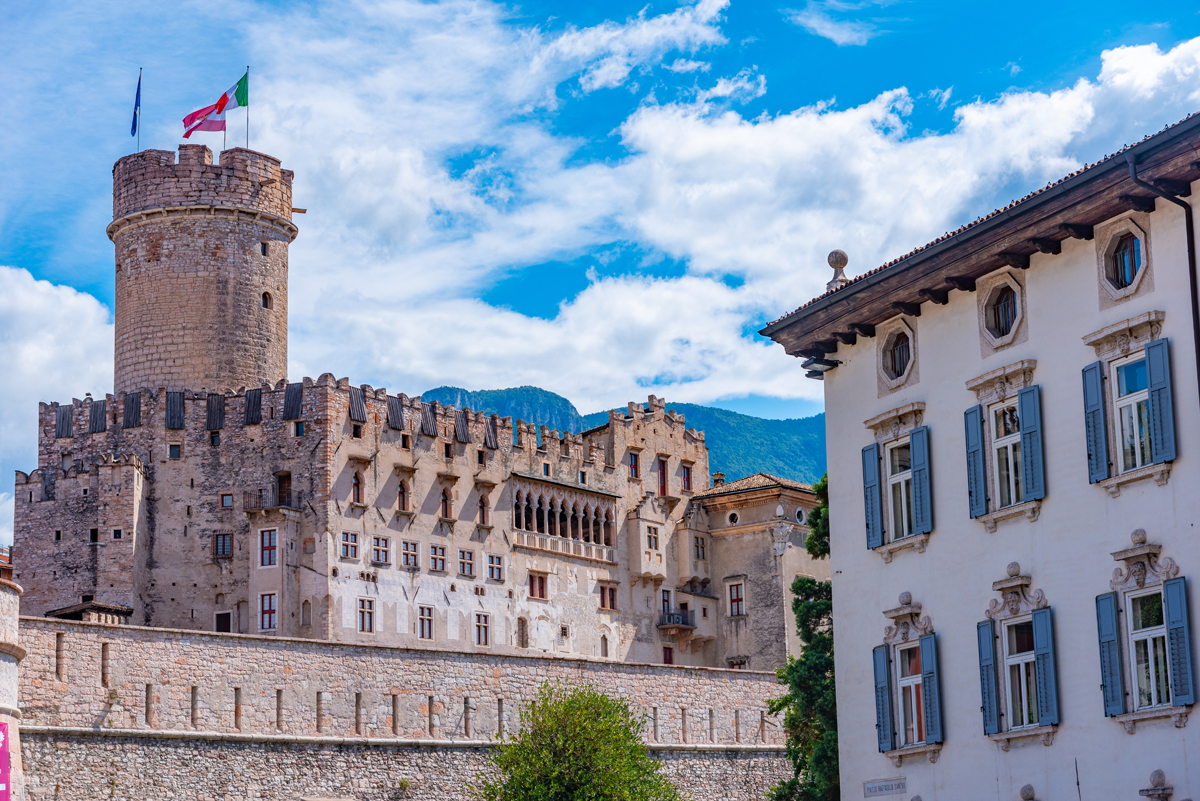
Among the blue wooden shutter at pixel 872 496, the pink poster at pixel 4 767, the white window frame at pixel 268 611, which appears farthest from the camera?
the white window frame at pixel 268 611

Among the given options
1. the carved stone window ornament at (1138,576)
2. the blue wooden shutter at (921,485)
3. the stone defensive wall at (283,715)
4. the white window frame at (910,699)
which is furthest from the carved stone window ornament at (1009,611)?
the stone defensive wall at (283,715)

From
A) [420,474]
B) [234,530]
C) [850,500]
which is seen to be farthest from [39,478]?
[850,500]

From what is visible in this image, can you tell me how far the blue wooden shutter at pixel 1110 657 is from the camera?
81.9ft

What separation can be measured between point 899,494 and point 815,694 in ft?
33.2

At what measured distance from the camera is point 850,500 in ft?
105

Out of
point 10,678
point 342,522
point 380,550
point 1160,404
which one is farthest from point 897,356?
point 380,550

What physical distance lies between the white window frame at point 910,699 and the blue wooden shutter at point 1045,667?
3.14m

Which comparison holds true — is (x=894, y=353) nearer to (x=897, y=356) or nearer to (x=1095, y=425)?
(x=897, y=356)

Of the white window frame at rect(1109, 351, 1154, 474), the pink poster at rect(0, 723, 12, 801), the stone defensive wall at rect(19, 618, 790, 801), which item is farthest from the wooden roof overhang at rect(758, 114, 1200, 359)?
the stone defensive wall at rect(19, 618, 790, 801)

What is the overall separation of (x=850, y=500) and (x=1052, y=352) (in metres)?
6.16

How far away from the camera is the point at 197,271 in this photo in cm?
6800

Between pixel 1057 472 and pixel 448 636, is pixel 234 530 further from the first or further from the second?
pixel 1057 472

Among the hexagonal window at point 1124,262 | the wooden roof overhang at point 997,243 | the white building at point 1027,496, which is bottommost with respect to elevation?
the white building at point 1027,496

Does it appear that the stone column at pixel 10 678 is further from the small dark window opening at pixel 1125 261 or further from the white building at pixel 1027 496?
the small dark window opening at pixel 1125 261
